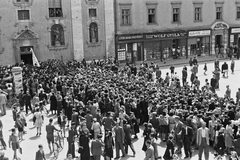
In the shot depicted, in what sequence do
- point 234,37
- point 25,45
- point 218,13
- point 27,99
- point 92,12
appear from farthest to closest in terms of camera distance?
point 234,37 → point 218,13 → point 92,12 → point 25,45 → point 27,99

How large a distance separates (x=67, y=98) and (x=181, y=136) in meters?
7.32

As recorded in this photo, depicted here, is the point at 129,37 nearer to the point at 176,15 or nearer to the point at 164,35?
the point at 164,35

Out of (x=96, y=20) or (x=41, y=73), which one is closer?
(x=41, y=73)

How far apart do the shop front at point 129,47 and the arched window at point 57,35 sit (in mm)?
6416

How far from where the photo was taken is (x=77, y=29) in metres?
35.2

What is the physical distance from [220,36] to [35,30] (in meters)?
25.1

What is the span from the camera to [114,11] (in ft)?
123

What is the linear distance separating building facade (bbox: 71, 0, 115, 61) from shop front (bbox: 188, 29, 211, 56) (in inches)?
445

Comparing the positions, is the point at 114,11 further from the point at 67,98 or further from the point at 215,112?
the point at 215,112

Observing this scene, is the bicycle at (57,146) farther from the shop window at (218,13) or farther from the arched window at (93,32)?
the shop window at (218,13)

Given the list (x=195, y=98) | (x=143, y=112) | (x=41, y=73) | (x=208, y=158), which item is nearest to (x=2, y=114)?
(x=41, y=73)

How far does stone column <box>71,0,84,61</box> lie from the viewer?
35000 millimetres

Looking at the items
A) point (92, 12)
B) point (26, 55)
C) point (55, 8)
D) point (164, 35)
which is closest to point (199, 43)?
point (164, 35)

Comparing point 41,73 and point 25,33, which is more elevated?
point 25,33
